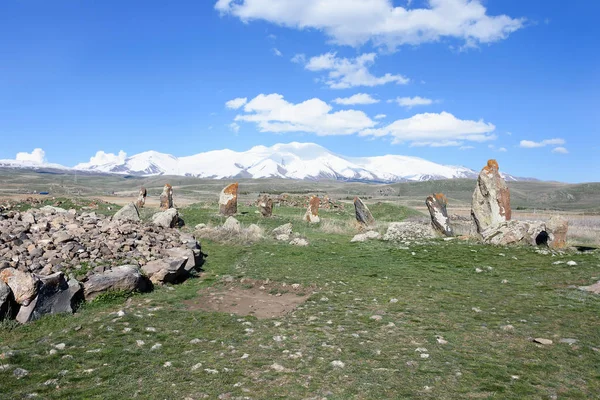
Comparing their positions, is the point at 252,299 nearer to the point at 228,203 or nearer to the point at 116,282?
the point at 116,282

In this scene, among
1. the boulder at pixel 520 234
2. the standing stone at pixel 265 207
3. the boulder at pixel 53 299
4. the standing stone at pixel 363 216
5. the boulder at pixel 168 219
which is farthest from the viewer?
the standing stone at pixel 265 207

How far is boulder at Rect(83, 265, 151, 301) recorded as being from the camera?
10.4 metres

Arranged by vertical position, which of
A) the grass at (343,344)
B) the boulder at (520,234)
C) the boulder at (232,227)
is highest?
the boulder at (520,234)

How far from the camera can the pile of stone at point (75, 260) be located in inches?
357

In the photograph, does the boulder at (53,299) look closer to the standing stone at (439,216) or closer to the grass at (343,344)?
the grass at (343,344)

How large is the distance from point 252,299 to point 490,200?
16.0 m

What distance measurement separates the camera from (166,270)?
42.0 ft

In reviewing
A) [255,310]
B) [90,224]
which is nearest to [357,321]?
[255,310]

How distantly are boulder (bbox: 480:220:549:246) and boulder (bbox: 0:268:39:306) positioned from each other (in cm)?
1736

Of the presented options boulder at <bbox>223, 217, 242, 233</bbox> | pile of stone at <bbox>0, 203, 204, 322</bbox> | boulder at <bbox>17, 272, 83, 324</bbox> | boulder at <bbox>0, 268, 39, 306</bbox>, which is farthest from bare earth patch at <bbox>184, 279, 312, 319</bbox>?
boulder at <bbox>223, 217, 242, 233</bbox>

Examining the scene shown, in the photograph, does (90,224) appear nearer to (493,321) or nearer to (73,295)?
(73,295)

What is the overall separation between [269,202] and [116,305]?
21.4m

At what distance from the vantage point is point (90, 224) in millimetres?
15883

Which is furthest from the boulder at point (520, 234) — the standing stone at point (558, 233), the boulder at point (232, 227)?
the boulder at point (232, 227)
